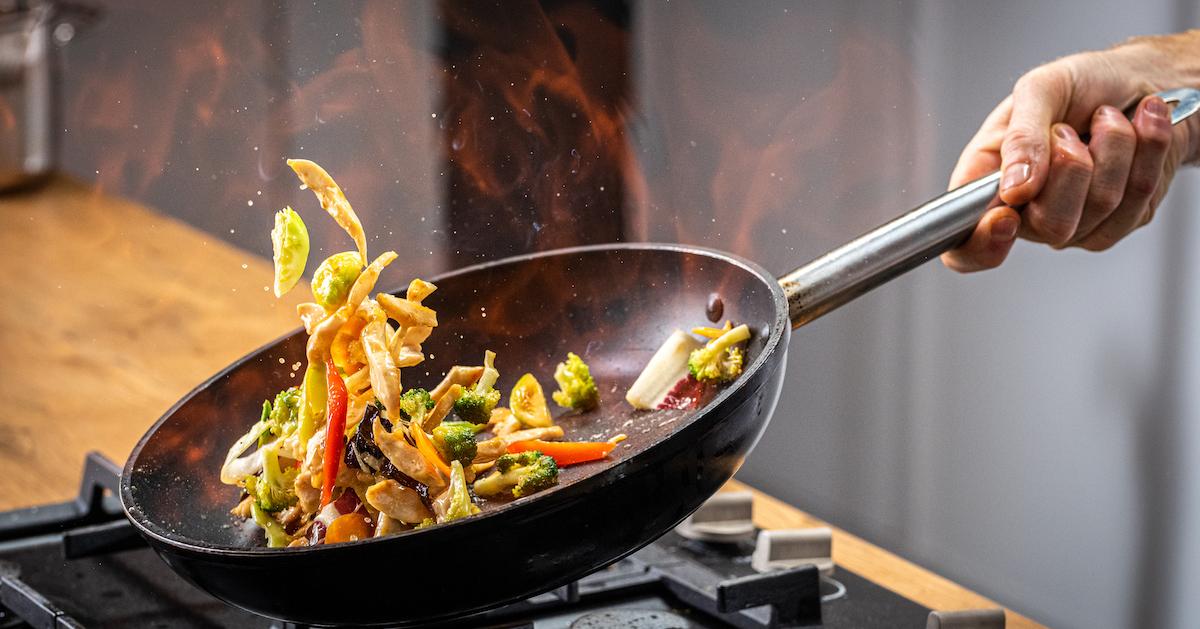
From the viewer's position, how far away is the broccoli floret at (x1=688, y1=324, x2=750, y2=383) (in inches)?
41.5

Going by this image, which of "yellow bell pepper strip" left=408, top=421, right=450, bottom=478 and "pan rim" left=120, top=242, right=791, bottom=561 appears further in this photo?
"yellow bell pepper strip" left=408, top=421, right=450, bottom=478

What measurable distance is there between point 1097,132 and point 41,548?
125 cm

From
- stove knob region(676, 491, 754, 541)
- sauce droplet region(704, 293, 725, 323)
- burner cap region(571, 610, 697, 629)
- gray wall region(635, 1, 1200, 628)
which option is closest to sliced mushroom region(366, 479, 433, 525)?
burner cap region(571, 610, 697, 629)

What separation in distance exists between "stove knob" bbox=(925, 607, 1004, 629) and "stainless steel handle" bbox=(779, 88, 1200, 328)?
0.27 meters

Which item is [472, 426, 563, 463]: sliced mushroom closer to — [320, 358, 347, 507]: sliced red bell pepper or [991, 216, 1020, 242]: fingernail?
[320, 358, 347, 507]: sliced red bell pepper

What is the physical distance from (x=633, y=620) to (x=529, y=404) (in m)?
0.22

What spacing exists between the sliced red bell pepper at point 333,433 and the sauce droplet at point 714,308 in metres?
0.38

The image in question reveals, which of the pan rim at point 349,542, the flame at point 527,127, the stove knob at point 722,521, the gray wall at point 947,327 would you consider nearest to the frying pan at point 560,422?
the pan rim at point 349,542

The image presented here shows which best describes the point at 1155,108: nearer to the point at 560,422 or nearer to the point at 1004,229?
the point at 1004,229

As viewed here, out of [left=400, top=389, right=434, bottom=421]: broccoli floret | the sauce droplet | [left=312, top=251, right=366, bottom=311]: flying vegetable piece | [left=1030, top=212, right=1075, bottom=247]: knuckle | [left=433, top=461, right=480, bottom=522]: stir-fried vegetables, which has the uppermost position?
[left=1030, top=212, right=1075, bottom=247]: knuckle

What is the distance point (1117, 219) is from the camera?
4.64 ft

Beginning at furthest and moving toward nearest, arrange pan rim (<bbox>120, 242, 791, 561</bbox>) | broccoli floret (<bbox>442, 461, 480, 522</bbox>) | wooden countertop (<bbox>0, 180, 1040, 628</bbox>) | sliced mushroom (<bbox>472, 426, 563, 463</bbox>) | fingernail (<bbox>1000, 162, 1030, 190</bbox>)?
1. wooden countertop (<bbox>0, 180, 1040, 628</bbox>)
2. fingernail (<bbox>1000, 162, 1030, 190</bbox>)
3. sliced mushroom (<bbox>472, 426, 563, 463</bbox>)
4. broccoli floret (<bbox>442, 461, 480, 522</bbox>)
5. pan rim (<bbox>120, 242, 791, 561</bbox>)

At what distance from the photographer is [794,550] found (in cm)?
123

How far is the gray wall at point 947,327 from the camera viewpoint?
157 centimetres
